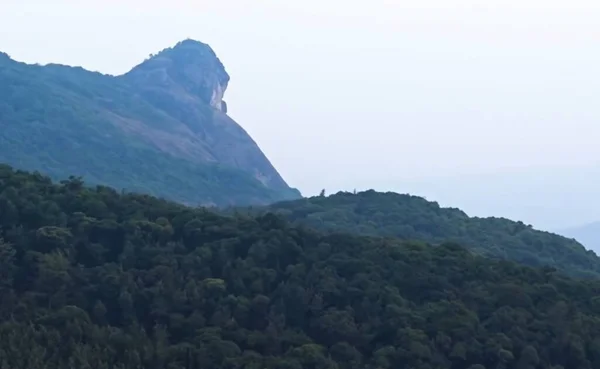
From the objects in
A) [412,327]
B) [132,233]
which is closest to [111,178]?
[132,233]

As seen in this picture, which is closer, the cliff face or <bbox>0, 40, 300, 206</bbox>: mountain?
<bbox>0, 40, 300, 206</bbox>: mountain

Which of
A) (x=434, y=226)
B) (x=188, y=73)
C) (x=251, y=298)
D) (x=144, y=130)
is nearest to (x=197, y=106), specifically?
(x=188, y=73)

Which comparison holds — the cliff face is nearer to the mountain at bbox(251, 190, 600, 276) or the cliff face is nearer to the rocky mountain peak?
the rocky mountain peak

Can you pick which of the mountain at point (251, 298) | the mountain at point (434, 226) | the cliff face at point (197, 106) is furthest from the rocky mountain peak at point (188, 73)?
the mountain at point (251, 298)

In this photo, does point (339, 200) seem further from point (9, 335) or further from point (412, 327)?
point (9, 335)

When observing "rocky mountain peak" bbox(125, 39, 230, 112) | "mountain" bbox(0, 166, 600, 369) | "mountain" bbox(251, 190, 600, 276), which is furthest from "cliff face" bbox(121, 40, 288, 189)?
"mountain" bbox(0, 166, 600, 369)

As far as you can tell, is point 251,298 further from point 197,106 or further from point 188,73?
point 188,73

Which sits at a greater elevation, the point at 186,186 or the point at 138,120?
the point at 138,120

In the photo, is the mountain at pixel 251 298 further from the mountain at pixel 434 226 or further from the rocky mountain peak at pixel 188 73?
the rocky mountain peak at pixel 188 73
